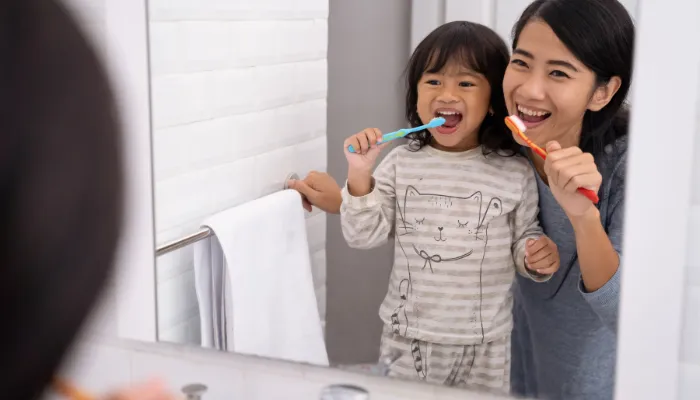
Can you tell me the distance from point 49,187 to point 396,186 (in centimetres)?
63

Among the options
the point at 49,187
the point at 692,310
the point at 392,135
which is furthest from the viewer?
the point at 392,135

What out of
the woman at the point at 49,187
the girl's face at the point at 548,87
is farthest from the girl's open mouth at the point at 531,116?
the woman at the point at 49,187

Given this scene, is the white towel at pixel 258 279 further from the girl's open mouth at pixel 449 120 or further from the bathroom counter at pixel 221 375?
the girl's open mouth at pixel 449 120

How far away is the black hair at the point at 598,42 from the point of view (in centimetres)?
78

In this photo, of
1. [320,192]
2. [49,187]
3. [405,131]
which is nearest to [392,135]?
[405,131]

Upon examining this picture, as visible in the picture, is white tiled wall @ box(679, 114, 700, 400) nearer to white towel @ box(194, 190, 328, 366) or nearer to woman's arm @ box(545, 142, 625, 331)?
woman's arm @ box(545, 142, 625, 331)

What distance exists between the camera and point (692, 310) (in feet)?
2.58

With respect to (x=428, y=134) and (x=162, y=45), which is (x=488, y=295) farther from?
(x=162, y=45)

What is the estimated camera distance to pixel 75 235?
0.97 feet

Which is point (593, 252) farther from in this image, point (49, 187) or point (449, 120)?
point (49, 187)

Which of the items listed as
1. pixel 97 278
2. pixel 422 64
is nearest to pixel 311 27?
pixel 422 64

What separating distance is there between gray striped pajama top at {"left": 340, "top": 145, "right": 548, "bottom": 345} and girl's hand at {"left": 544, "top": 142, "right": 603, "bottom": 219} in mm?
26

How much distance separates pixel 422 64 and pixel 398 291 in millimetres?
268

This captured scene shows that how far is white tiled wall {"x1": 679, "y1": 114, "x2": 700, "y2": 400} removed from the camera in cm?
78
